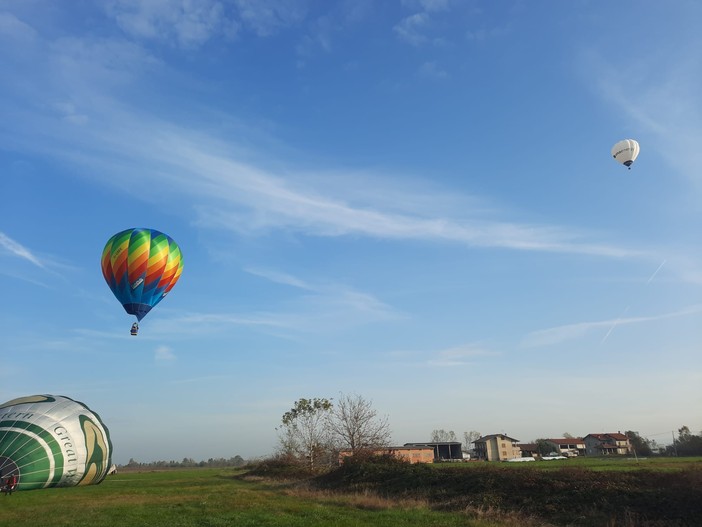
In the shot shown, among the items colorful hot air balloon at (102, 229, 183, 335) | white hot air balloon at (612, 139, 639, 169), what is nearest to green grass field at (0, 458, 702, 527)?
colorful hot air balloon at (102, 229, 183, 335)

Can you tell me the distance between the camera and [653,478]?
22.5 meters

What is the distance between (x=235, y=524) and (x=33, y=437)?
25340 millimetres

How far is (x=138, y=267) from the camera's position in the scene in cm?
3484

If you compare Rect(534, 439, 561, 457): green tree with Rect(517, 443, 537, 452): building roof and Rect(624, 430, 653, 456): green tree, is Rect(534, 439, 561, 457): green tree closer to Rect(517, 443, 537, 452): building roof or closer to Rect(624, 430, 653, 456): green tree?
Rect(517, 443, 537, 452): building roof

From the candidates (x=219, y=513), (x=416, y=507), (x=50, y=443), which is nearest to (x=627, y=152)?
(x=416, y=507)

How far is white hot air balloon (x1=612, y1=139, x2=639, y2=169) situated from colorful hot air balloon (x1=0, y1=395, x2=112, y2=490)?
48.8 metres

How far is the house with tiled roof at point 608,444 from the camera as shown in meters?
124

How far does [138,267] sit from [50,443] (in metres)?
15.5

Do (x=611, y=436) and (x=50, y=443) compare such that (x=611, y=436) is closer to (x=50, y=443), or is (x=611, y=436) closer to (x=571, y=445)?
(x=571, y=445)

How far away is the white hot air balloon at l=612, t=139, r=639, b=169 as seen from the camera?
38719 millimetres

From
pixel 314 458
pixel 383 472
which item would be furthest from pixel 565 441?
pixel 383 472

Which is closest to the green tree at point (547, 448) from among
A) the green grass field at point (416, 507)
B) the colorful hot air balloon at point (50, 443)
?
the green grass field at point (416, 507)

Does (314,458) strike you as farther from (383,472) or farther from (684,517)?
(684,517)

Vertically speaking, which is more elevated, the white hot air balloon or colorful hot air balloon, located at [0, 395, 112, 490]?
the white hot air balloon
